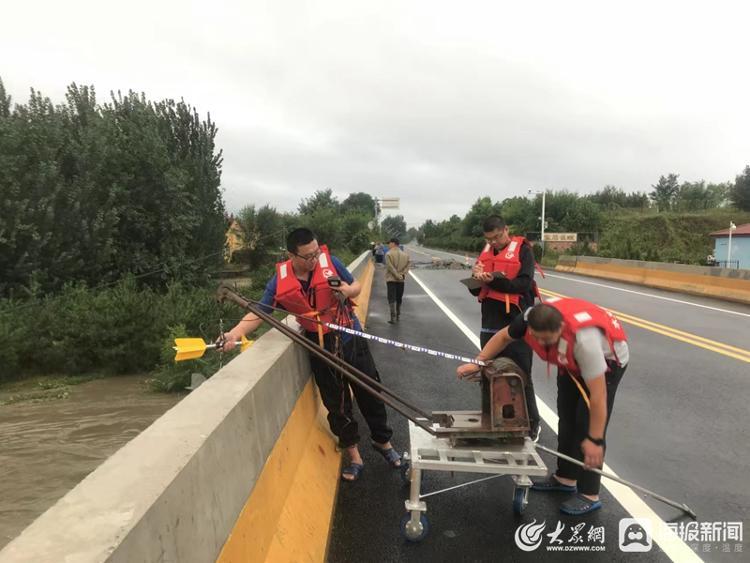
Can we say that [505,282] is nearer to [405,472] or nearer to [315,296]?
[315,296]

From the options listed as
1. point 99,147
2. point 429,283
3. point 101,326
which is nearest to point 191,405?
point 101,326

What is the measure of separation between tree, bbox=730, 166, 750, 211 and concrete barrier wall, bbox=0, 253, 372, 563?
5975 centimetres

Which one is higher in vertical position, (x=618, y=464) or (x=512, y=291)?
(x=512, y=291)

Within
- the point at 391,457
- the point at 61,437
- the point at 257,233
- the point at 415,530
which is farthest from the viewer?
the point at 257,233

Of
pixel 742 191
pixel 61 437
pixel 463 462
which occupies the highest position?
pixel 742 191

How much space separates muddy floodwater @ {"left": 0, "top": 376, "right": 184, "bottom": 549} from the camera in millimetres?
4793

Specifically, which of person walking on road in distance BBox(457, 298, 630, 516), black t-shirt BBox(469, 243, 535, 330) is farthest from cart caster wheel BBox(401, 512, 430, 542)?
black t-shirt BBox(469, 243, 535, 330)

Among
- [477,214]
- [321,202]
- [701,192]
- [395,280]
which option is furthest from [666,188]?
[395,280]

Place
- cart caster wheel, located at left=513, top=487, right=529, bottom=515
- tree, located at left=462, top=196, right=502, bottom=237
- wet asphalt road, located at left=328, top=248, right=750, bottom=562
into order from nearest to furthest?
wet asphalt road, located at left=328, top=248, right=750, bottom=562
cart caster wheel, located at left=513, top=487, right=529, bottom=515
tree, located at left=462, top=196, right=502, bottom=237

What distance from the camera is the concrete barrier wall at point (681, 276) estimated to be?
14.6 meters

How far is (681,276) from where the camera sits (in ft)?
56.5

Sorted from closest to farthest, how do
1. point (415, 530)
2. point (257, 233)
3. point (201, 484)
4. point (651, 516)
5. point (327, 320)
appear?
point (201, 484) → point (415, 530) → point (651, 516) → point (327, 320) → point (257, 233)

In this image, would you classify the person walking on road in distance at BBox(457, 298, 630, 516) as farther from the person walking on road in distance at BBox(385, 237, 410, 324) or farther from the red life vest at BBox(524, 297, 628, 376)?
the person walking on road in distance at BBox(385, 237, 410, 324)

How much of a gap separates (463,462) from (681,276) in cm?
1741
